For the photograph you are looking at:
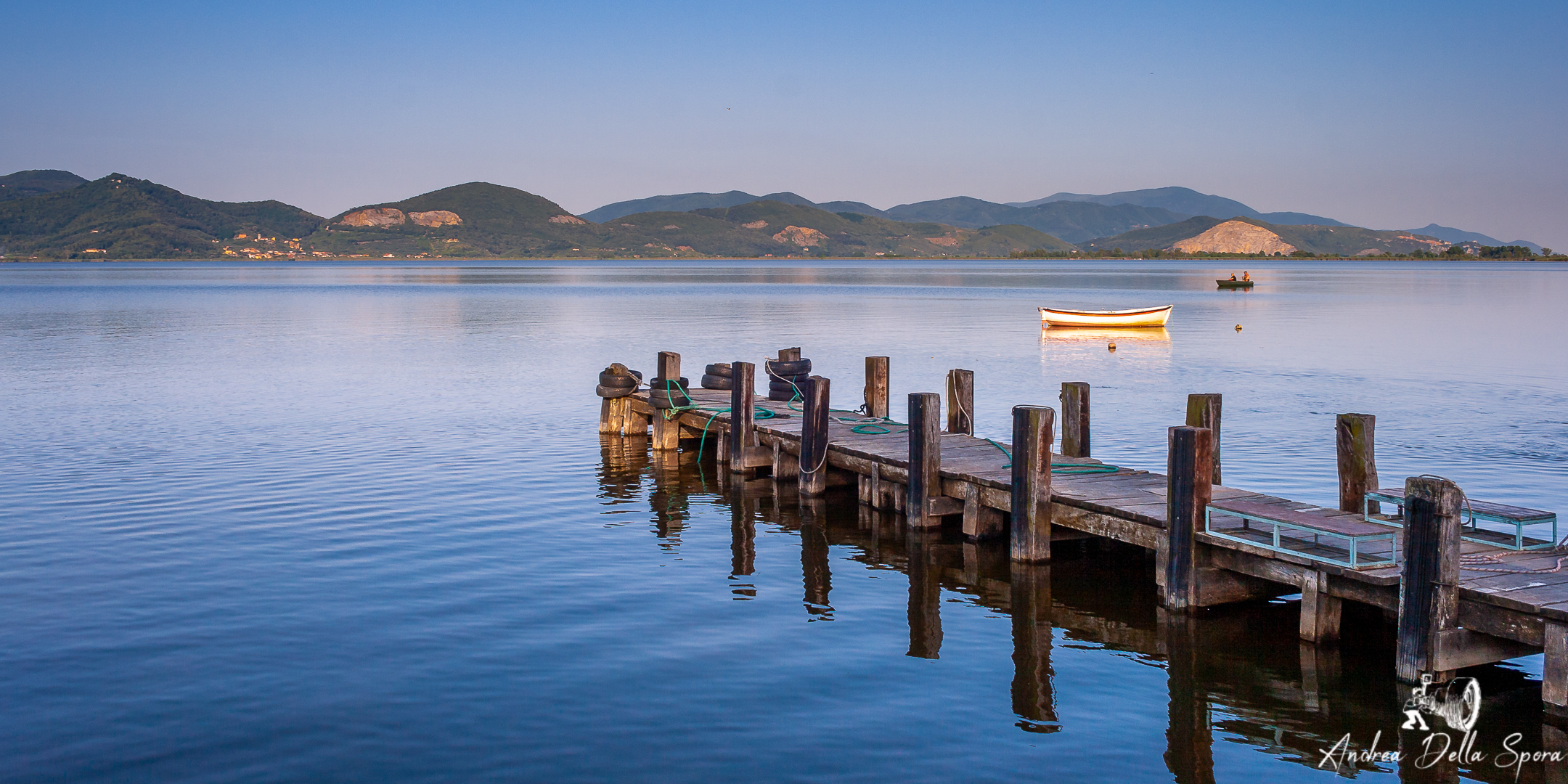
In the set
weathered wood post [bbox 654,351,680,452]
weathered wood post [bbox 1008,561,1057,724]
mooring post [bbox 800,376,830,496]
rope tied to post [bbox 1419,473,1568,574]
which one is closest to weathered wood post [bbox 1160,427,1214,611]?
weathered wood post [bbox 1008,561,1057,724]

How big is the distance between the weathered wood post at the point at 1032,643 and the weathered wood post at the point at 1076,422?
9.95 feet

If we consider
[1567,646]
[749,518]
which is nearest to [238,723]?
[749,518]

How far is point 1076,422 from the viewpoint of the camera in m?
16.3

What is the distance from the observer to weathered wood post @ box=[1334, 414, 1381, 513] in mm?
12984

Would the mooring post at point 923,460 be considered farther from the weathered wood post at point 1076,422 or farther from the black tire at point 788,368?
the black tire at point 788,368

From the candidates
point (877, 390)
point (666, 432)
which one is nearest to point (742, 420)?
point (877, 390)

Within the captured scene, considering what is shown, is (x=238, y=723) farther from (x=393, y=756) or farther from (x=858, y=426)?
(x=858, y=426)

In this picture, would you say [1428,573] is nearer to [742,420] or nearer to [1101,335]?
[742,420]

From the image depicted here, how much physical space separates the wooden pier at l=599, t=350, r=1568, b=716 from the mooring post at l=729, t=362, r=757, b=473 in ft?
0.10

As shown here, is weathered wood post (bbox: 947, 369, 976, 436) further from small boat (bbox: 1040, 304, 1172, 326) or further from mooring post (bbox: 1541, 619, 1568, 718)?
small boat (bbox: 1040, 304, 1172, 326)

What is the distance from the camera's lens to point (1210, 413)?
14070 millimetres

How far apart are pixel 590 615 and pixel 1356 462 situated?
28.7 feet

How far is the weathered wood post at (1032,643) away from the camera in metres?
9.73

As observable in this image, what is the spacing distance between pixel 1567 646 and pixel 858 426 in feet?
37.3
